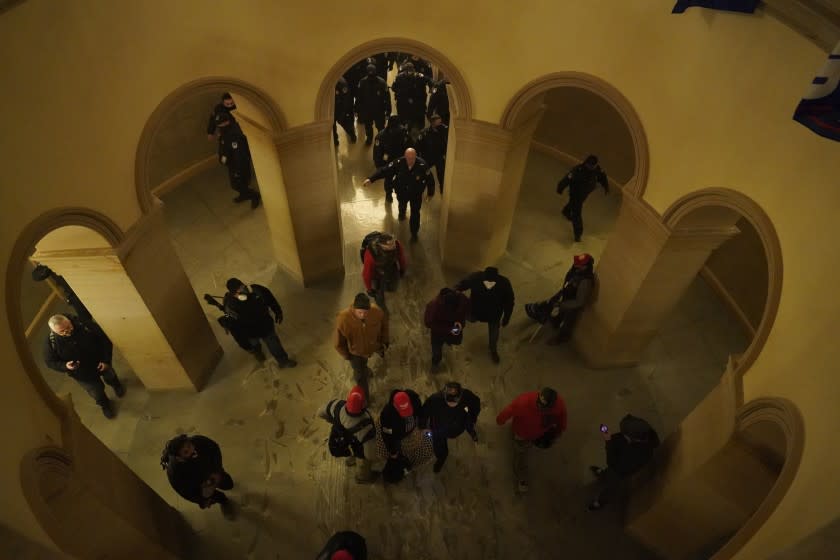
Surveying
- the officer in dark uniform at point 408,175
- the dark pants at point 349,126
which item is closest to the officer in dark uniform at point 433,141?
the officer in dark uniform at point 408,175

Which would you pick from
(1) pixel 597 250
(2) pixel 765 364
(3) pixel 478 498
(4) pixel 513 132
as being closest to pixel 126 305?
(3) pixel 478 498

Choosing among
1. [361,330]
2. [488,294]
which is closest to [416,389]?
[361,330]

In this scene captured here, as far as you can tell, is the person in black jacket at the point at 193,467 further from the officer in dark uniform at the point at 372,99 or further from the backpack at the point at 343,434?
the officer in dark uniform at the point at 372,99

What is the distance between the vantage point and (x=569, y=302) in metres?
7.42

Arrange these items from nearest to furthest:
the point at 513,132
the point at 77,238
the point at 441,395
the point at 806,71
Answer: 1. the point at 806,71
2. the point at 77,238
3. the point at 441,395
4. the point at 513,132

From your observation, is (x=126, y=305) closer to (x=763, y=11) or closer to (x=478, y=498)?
(x=478, y=498)

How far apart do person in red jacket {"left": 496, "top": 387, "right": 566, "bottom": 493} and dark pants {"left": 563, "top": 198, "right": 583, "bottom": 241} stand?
4.61 m

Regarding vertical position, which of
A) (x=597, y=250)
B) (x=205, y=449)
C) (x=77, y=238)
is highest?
(x=77, y=238)

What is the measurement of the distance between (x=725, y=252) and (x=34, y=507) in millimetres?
9830

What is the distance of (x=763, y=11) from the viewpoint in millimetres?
4266

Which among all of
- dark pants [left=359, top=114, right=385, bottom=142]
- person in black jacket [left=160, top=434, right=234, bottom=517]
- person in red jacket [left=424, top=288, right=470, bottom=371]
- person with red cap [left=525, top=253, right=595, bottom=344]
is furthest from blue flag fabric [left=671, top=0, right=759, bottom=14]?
dark pants [left=359, top=114, right=385, bottom=142]

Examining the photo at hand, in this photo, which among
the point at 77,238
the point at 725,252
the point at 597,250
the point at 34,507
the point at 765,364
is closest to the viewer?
the point at 34,507

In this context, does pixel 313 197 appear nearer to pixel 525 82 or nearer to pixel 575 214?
pixel 525 82

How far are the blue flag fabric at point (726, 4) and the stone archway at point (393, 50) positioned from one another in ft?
9.66
